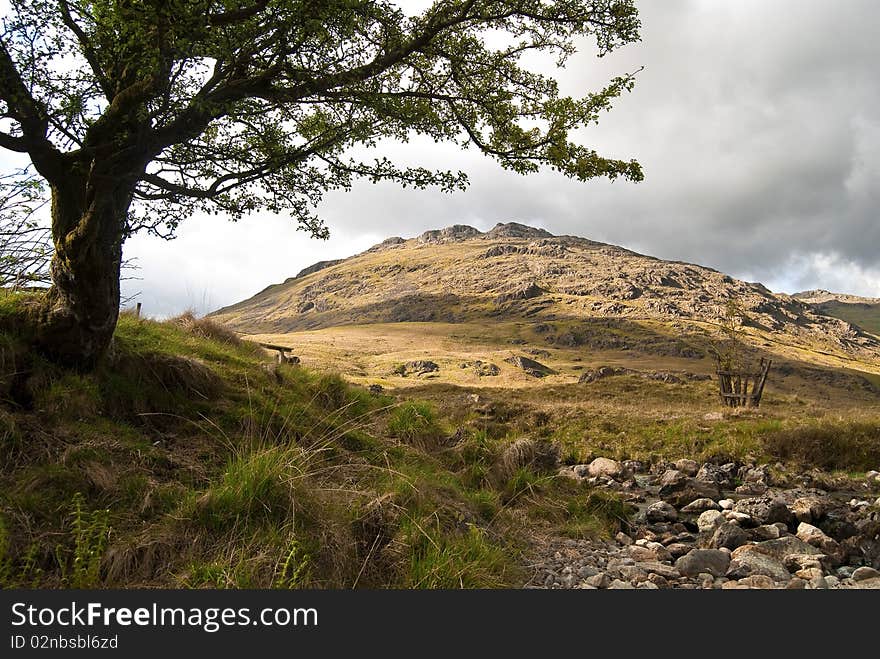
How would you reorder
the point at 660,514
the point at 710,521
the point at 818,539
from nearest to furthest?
the point at 818,539
the point at 710,521
the point at 660,514

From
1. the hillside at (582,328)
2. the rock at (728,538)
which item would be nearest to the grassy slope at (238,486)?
the rock at (728,538)

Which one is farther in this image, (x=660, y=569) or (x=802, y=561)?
(x=802, y=561)

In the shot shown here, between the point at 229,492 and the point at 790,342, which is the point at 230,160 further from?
the point at 790,342

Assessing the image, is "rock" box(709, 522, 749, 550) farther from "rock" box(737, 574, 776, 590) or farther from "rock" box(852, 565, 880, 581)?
"rock" box(737, 574, 776, 590)

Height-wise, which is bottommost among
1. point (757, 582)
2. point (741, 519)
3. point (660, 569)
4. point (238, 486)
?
point (741, 519)

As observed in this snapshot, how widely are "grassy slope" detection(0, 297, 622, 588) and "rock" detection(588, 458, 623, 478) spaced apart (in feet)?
17.6

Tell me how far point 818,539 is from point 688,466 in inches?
308

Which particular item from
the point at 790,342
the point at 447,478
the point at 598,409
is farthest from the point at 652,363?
the point at 447,478

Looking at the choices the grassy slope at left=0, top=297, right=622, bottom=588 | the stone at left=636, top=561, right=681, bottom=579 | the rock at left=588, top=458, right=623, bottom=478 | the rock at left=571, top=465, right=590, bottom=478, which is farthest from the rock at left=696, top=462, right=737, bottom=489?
the stone at left=636, top=561, right=681, bottom=579

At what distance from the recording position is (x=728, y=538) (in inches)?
329

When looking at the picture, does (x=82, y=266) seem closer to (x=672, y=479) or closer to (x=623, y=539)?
(x=623, y=539)

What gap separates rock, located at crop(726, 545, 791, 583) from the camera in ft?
22.7

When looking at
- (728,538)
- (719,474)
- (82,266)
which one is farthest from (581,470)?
(82,266)

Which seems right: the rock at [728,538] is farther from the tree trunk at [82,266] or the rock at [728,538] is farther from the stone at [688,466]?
the tree trunk at [82,266]
